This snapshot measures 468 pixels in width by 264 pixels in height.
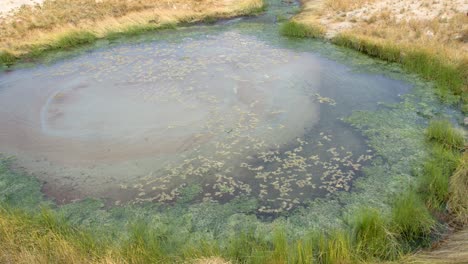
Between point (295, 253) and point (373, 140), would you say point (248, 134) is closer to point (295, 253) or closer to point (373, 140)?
point (373, 140)

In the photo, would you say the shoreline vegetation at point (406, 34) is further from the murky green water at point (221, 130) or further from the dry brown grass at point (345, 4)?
the murky green water at point (221, 130)

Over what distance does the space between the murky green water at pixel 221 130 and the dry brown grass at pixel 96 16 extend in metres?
2.54

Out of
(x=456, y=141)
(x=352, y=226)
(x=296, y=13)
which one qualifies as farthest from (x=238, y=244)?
(x=296, y=13)

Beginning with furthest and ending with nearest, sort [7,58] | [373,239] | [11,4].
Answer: [11,4] < [7,58] < [373,239]

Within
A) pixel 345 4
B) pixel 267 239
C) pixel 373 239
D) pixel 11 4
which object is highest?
pixel 11 4

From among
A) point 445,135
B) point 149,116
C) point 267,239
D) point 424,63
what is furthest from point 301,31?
point 267,239

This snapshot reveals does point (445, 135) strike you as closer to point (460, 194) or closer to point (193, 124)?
point (460, 194)

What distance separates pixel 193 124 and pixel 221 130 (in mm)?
684

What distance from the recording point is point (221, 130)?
777 centimetres

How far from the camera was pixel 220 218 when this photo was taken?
5.45 m

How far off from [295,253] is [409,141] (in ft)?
13.0

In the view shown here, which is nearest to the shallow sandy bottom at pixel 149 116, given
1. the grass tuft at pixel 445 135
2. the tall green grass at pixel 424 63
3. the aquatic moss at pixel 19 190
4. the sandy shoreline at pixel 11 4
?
the aquatic moss at pixel 19 190

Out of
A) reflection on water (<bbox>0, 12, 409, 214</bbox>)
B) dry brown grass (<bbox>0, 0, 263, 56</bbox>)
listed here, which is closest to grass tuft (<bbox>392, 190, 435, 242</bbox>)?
reflection on water (<bbox>0, 12, 409, 214</bbox>)

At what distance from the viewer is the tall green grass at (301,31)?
13789 millimetres
